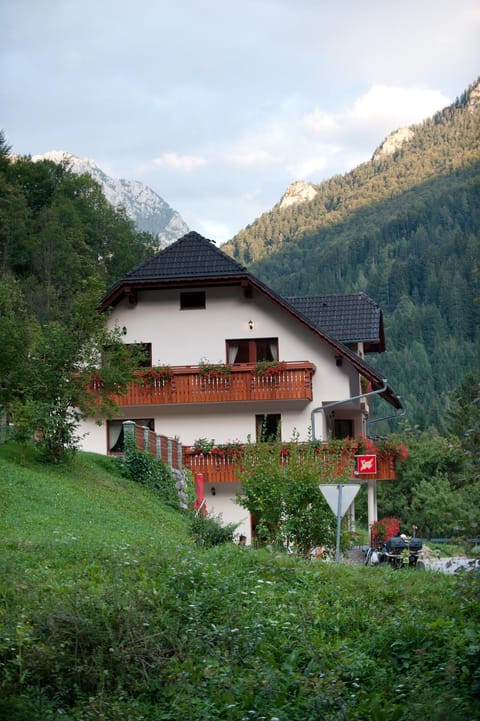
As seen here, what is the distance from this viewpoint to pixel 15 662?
34.8 ft

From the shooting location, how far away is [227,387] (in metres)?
38.0

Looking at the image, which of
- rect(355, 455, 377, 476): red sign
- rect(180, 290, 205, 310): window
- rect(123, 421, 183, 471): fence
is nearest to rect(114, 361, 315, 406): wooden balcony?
rect(180, 290, 205, 310): window

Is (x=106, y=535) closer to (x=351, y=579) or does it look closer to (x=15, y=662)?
(x=351, y=579)

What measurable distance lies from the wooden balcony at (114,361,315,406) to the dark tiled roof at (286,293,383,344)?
4285 millimetres

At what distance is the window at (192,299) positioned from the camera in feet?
129

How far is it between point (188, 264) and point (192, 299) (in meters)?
1.23

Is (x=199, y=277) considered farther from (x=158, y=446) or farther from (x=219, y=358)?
(x=158, y=446)

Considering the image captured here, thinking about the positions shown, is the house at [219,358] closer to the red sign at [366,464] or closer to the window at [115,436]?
the window at [115,436]

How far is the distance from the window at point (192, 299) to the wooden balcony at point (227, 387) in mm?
2333

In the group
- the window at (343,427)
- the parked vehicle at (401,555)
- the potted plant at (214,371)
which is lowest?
the parked vehicle at (401,555)

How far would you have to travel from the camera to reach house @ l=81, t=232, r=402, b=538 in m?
38.0

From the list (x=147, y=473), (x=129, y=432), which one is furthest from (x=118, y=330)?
(x=147, y=473)

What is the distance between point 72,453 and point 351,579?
36.9 ft

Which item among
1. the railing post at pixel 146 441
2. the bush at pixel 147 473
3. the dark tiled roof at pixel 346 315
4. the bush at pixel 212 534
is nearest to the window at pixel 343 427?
the dark tiled roof at pixel 346 315
